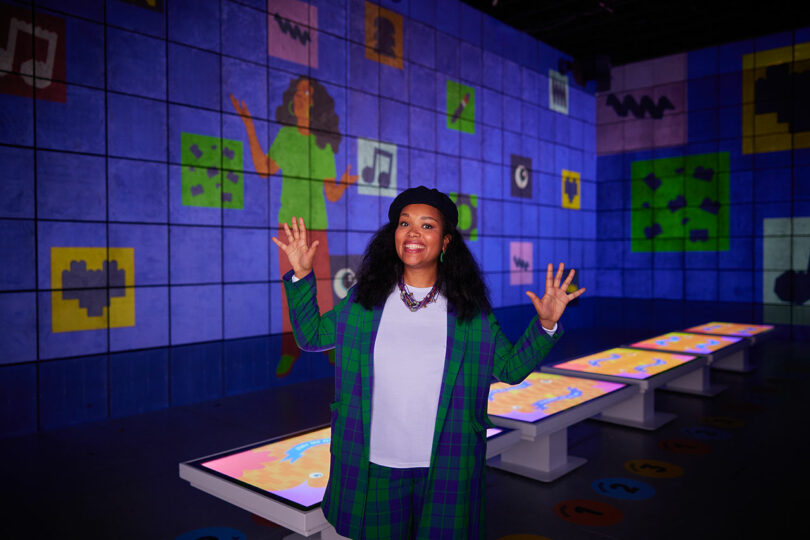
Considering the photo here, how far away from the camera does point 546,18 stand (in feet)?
27.2

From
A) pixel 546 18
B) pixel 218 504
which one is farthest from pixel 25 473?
pixel 546 18

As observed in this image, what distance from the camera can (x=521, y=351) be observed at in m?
1.50

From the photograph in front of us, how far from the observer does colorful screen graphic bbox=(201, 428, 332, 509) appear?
1932 mm

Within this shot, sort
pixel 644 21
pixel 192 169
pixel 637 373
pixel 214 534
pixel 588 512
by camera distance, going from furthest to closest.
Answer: pixel 644 21 → pixel 192 169 → pixel 637 373 → pixel 588 512 → pixel 214 534

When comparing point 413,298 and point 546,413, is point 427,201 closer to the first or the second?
point 413,298

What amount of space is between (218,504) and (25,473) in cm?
135

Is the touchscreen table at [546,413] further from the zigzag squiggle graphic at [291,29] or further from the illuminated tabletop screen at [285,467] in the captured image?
the zigzag squiggle graphic at [291,29]

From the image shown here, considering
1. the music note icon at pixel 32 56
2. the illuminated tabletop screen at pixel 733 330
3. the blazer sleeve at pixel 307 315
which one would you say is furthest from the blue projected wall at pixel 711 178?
the blazer sleeve at pixel 307 315

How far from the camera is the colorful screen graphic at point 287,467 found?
6.34 ft

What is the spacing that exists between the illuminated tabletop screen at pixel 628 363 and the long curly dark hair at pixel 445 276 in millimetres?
2741

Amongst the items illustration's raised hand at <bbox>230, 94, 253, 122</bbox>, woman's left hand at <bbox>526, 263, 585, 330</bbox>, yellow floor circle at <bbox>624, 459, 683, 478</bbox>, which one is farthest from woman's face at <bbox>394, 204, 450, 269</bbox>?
illustration's raised hand at <bbox>230, 94, 253, 122</bbox>

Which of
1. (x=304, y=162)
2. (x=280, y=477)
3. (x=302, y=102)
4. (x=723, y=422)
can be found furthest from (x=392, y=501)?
(x=302, y=102)

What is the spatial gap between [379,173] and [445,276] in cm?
512

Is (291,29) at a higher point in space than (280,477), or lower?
higher
